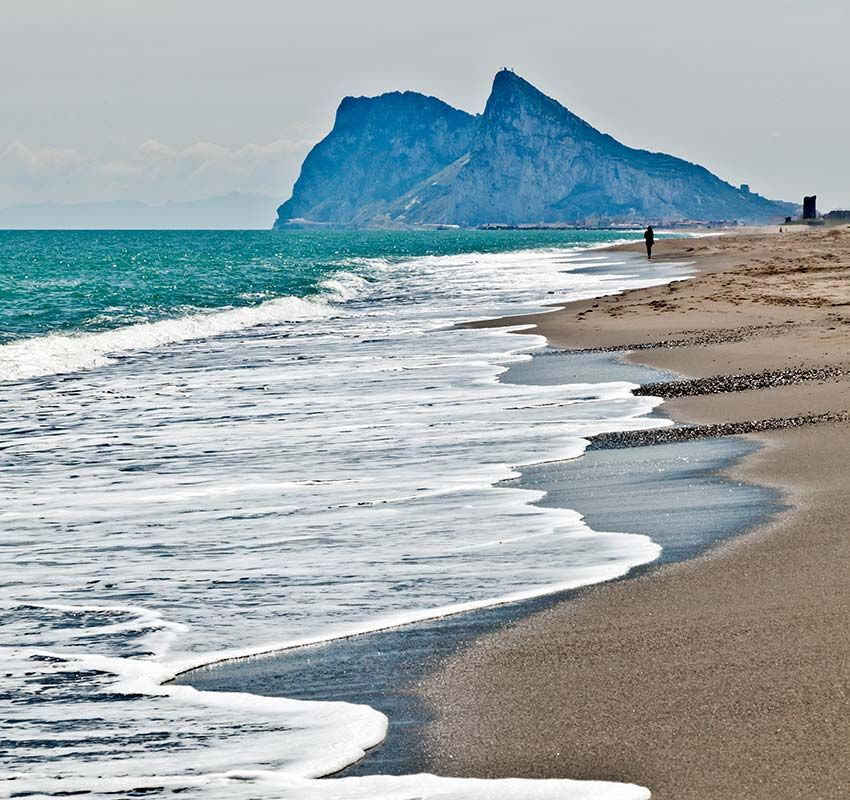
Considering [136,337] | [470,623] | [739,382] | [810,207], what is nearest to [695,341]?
[739,382]

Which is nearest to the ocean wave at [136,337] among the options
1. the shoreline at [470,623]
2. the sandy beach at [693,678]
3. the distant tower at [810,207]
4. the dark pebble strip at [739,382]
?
the dark pebble strip at [739,382]

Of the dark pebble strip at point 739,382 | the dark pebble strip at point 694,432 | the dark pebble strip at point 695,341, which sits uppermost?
the dark pebble strip at point 695,341

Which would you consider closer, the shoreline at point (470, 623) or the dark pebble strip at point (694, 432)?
the shoreline at point (470, 623)

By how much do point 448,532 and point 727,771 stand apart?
3.87 metres

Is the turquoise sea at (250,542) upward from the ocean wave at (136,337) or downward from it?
downward

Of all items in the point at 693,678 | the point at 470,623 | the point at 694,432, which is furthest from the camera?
the point at 694,432

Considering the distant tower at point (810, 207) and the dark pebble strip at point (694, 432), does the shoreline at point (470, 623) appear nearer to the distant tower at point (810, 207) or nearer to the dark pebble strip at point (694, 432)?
the dark pebble strip at point (694, 432)

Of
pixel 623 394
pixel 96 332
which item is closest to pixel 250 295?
pixel 96 332

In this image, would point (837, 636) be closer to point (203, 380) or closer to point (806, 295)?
point (203, 380)

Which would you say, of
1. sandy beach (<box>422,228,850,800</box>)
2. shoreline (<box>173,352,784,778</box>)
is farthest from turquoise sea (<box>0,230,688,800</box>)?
sandy beach (<box>422,228,850,800</box>)

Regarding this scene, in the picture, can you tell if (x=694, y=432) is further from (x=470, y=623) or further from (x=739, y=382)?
(x=470, y=623)

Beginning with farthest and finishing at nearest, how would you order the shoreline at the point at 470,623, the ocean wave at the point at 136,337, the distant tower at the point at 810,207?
the distant tower at the point at 810,207 → the ocean wave at the point at 136,337 → the shoreline at the point at 470,623

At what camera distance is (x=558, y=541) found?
7289 millimetres

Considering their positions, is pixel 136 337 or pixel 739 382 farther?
pixel 136 337
